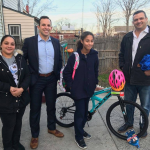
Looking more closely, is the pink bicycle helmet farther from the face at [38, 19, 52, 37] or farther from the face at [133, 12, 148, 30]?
the face at [38, 19, 52, 37]

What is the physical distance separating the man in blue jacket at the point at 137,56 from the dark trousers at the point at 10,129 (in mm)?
1965

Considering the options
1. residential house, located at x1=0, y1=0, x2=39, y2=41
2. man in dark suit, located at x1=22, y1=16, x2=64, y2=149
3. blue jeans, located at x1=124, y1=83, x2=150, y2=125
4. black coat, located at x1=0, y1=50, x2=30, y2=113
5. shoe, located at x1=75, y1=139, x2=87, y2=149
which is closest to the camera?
black coat, located at x1=0, y1=50, x2=30, y2=113

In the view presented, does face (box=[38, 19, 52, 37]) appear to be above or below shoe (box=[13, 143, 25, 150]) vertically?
above

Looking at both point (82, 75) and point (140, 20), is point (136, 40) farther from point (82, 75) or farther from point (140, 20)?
point (82, 75)

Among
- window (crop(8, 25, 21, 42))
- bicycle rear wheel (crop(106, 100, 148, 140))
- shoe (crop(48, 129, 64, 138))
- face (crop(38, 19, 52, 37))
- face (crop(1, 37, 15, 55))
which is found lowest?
shoe (crop(48, 129, 64, 138))

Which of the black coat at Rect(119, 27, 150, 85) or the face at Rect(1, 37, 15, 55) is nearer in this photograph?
the face at Rect(1, 37, 15, 55)

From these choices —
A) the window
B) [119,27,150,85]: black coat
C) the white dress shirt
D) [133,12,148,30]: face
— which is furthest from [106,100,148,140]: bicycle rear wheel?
the window

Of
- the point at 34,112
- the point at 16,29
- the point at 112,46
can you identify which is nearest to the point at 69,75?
the point at 34,112

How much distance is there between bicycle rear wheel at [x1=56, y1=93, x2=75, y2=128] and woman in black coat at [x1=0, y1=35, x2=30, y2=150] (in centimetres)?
107

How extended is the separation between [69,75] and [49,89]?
0.53 metres

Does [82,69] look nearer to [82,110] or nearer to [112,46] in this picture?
[82,110]

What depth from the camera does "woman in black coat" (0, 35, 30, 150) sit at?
2277 millimetres

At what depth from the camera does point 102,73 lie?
7.64 metres

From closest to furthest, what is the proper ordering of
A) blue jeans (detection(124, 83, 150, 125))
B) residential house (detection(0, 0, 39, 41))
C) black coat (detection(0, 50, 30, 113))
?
black coat (detection(0, 50, 30, 113)), blue jeans (detection(124, 83, 150, 125)), residential house (detection(0, 0, 39, 41))
